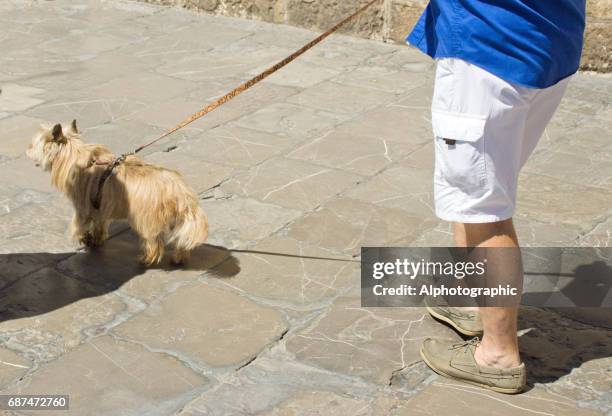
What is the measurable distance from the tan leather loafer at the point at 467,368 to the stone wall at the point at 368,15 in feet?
14.9

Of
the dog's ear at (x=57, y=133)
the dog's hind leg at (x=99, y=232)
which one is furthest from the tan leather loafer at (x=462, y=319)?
the dog's ear at (x=57, y=133)

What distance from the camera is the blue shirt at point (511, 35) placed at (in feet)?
11.3

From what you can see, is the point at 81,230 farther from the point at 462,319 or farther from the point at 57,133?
the point at 462,319

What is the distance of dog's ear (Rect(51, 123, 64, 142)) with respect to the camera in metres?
4.70

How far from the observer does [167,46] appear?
28.4 feet

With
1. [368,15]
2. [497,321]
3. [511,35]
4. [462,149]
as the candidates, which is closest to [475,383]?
[497,321]

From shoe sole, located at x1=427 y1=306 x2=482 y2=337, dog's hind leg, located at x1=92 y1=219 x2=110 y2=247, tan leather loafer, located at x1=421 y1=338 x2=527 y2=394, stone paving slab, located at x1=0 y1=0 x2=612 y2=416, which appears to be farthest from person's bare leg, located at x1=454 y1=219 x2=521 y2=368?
dog's hind leg, located at x1=92 y1=219 x2=110 y2=247

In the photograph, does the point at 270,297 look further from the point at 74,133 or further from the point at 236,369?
the point at 74,133

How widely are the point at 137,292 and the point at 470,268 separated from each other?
1657 mm

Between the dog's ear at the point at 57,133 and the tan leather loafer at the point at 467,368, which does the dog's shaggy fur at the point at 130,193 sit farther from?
the tan leather loafer at the point at 467,368

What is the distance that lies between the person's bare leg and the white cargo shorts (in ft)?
0.29

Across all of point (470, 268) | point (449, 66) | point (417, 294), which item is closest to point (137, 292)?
point (417, 294)

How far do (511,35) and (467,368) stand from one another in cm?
136

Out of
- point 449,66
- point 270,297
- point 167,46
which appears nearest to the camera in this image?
point 449,66
